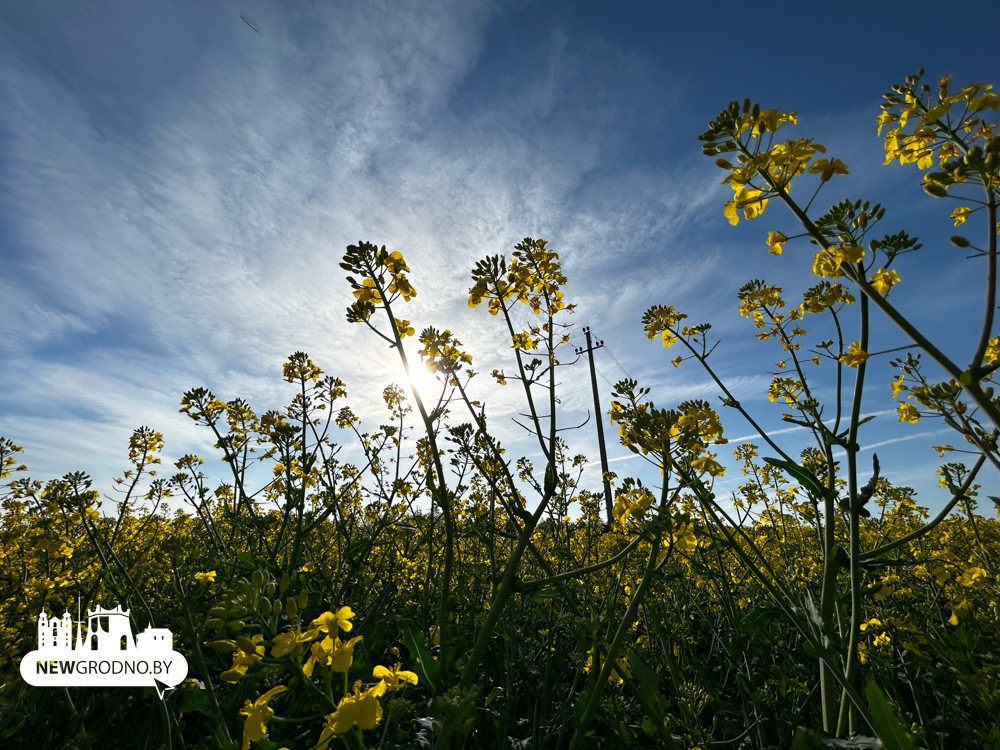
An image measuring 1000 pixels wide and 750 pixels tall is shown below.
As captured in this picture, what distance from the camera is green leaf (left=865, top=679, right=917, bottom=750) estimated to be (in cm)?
125

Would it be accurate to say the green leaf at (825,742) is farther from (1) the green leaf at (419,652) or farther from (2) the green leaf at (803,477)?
(1) the green leaf at (419,652)

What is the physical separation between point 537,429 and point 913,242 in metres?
1.84

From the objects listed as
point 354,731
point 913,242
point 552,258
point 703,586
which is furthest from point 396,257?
point 703,586

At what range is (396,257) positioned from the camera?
96.4 inches

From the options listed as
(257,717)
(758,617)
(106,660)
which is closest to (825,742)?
(758,617)

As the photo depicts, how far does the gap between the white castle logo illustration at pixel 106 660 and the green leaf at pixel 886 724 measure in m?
2.64

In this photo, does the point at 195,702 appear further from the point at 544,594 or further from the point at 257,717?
the point at 544,594

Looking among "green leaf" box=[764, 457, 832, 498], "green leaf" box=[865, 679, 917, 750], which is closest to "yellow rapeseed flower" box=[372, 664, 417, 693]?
"green leaf" box=[865, 679, 917, 750]

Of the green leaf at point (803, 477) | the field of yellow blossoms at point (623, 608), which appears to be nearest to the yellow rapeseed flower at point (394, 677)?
the field of yellow blossoms at point (623, 608)

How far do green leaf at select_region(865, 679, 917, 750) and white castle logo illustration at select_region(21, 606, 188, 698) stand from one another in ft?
8.66

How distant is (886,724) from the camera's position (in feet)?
4.18

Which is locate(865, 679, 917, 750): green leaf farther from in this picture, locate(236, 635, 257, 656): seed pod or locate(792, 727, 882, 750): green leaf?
locate(236, 635, 257, 656): seed pod

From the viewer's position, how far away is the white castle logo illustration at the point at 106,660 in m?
2.16

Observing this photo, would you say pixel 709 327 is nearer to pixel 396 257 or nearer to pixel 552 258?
pixel 552 258
